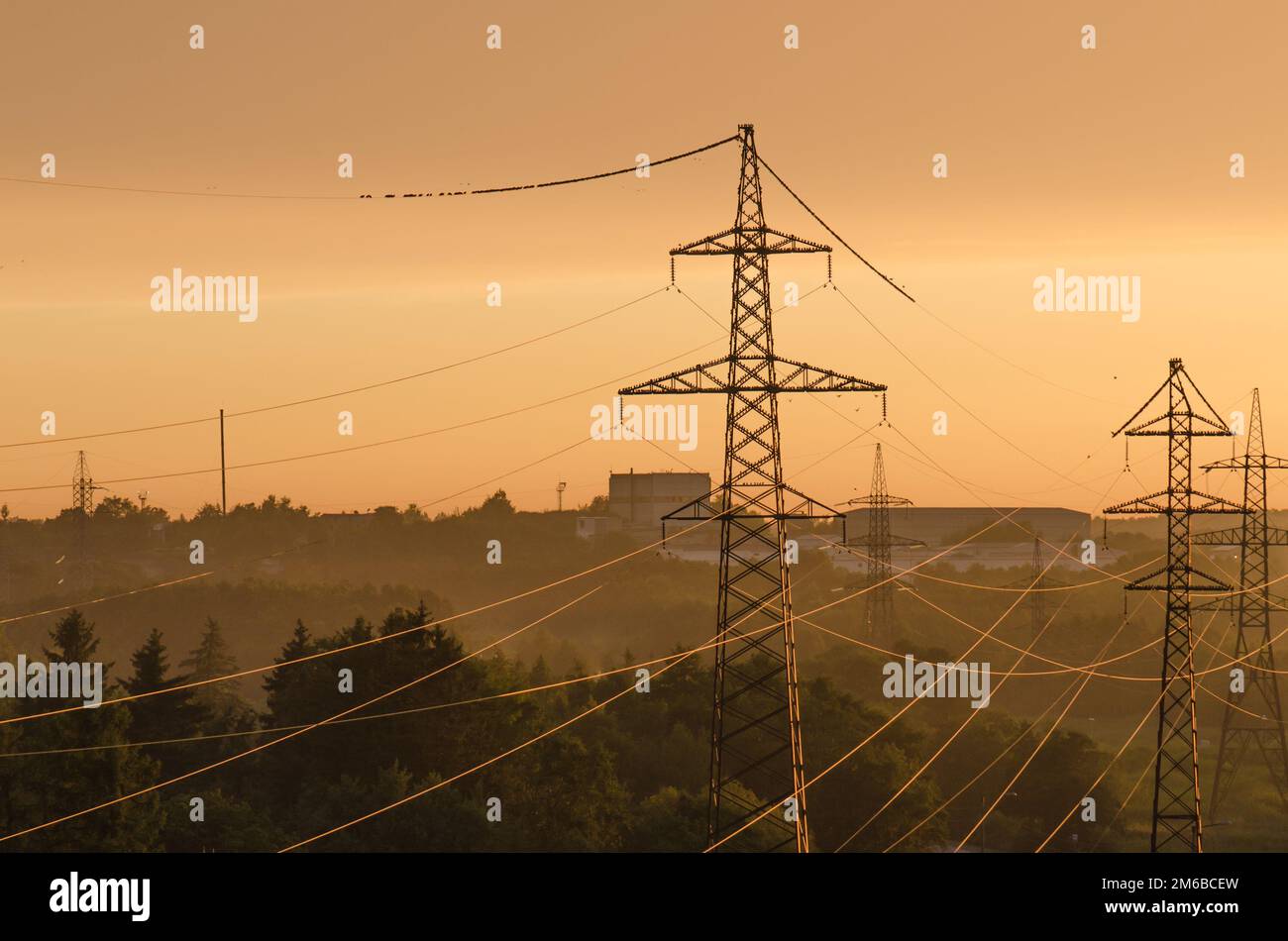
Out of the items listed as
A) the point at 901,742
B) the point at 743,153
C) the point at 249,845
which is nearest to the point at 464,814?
the point at 249,845

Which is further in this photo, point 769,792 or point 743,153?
point 769,792

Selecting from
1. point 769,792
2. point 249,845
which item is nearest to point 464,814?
point 249,845

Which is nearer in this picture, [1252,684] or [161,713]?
[161,713]

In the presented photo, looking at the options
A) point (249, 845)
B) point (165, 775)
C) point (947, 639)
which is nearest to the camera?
point (249, 845)
